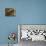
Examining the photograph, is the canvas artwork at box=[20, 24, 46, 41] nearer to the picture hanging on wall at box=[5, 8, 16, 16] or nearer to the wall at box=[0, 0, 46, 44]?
the wall at box=[0, 0, 46, 44]

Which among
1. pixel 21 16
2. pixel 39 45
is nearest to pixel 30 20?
pixel 21 16

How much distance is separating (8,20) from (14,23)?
7.0 inches

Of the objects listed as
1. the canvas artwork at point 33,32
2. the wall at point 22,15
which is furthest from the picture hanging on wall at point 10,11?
the canvas artwork at point 33,32

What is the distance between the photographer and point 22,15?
3.37 meters

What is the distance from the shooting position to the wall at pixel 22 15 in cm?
334

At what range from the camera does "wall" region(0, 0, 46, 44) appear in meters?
3.34

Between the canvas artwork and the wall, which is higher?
the wall

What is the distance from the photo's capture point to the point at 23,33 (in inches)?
127

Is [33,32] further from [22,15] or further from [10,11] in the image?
[10,11]

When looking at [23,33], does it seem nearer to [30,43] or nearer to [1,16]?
[30,43]

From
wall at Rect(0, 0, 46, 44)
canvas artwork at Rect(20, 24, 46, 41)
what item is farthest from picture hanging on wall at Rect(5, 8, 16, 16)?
canvas artwork at Rect(20, 24, 46, 41)

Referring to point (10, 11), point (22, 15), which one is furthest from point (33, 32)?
point (10, 11)

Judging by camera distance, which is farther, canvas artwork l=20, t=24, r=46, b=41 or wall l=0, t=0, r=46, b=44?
wall l=0, t=0, r=46, b=44

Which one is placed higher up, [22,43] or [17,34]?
[17,34]
